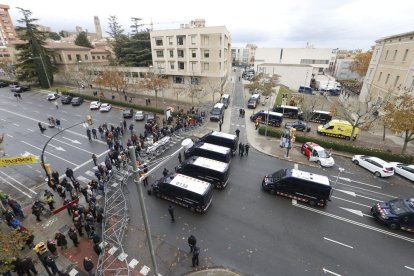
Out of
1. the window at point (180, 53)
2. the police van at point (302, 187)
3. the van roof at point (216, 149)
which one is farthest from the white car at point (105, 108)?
the police van at point (302, 187)

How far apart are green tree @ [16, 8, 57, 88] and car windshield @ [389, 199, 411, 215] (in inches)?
2650

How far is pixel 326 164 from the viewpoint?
2092 cm

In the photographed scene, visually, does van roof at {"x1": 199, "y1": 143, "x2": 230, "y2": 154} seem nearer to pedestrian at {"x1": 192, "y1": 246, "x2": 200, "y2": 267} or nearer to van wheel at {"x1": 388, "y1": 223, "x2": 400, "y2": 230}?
pedestrian at {"x1": 192, "y1": 246, "x2": 200, "y2": 267}

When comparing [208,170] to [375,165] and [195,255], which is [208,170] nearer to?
[195,255]

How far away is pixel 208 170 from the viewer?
16969mm

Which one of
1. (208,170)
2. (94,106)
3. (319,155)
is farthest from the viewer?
(94,106)

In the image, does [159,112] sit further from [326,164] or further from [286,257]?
[286,257]

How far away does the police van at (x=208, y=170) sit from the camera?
55.4 feet

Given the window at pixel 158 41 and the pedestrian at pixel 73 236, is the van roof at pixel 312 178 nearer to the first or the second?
the pedestrian at pixel 73 236

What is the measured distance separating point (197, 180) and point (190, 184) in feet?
2.23

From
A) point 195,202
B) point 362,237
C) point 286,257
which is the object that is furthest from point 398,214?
point 195,202

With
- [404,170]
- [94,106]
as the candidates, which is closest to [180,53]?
[94,106]

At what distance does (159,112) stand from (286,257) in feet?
96.9

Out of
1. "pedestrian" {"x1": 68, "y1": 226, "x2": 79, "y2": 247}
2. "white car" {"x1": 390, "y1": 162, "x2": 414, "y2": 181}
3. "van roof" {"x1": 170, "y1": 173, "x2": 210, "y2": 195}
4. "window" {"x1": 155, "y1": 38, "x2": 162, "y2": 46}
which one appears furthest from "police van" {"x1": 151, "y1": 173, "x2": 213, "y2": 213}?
"window" {"x1": 155, "y1": 38, "x2": 162, "y2": 46}
